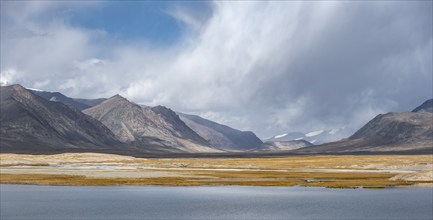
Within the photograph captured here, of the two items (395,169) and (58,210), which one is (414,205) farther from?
(395,169)

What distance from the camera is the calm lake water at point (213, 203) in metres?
57.8

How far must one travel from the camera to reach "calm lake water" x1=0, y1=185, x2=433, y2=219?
57750 millimetres

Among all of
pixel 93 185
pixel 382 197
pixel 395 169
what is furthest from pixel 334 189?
pixel 395 169

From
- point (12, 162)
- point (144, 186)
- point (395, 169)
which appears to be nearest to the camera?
point (144, 186)

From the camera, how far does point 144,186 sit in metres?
95.2

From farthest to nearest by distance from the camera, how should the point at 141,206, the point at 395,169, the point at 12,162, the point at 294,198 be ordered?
the point at 12,162, the point at 395,169, the point at 294,198, the point at 141,206

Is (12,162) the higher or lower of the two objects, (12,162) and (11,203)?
the higher

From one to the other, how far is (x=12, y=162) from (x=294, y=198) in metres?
149

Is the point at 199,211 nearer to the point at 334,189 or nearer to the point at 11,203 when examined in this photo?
the point at 11,203

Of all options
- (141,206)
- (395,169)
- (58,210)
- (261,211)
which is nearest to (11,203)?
(58,210)

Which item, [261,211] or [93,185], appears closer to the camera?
[261,211]

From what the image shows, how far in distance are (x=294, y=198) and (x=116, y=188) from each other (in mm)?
30411

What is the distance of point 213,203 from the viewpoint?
222 feet

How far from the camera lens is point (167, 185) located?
96688 mm
